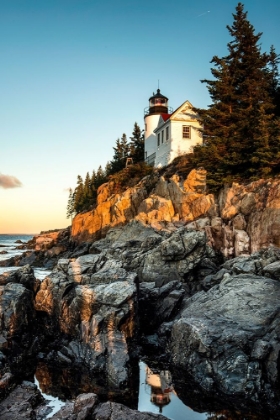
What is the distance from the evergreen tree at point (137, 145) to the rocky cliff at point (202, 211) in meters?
15.0

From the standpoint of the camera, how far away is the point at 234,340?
11.7 m

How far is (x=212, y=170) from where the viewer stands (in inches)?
1231

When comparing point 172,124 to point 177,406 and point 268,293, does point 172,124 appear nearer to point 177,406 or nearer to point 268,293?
point 268,293

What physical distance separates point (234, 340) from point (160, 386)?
9.85 feet

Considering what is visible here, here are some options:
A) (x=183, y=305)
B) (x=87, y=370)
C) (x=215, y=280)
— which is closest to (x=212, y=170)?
(x=215, y=280)

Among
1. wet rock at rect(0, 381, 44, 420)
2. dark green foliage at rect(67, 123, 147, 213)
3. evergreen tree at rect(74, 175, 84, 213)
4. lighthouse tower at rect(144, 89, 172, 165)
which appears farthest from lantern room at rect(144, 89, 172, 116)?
wet rock at rect(0, 381, 44, 420)

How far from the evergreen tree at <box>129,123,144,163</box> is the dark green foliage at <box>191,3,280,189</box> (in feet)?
71.5

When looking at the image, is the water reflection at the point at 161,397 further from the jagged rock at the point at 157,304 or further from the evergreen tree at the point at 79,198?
the evergreen tree at the point at 79,198

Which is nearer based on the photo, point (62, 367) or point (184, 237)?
point (62, 367)

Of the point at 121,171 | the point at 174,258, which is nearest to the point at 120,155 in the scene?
the point at 121,171

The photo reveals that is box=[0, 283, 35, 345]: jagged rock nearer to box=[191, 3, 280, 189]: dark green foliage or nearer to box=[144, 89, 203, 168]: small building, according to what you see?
box=[191, 3, 280, 189]: dark green foliage

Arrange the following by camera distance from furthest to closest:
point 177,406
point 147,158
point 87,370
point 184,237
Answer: point 147,158
point 184,237
point 87,370
point 177,406

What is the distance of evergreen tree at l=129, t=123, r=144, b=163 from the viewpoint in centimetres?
5616

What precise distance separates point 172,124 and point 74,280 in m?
27.7
